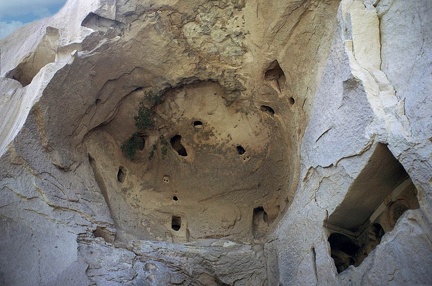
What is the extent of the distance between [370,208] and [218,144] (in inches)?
85.8

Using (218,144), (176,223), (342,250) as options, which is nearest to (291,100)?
(218,144)

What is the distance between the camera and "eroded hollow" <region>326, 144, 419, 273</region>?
4402 mm

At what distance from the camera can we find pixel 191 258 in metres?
5.53

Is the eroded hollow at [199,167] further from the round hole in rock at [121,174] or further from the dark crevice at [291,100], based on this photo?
the dark crevice at [291,100]

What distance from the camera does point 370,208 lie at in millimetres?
4781

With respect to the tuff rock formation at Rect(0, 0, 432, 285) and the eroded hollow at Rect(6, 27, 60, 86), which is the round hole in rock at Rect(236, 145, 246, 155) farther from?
the eroded hollow at Rect(6, 27, 60, 86)

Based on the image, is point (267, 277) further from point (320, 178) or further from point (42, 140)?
point (42, 140)

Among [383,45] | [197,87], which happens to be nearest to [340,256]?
[383,45]

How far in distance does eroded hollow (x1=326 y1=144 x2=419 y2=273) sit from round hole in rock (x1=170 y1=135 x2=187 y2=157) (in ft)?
7.23

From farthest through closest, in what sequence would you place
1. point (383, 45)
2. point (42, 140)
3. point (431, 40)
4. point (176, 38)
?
point (176, 38) < point (42, 140) < point (383, 45) < point (431, 40)

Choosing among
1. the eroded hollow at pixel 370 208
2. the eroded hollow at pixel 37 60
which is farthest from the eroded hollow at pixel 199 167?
the eroded hollow at pixel 370 208

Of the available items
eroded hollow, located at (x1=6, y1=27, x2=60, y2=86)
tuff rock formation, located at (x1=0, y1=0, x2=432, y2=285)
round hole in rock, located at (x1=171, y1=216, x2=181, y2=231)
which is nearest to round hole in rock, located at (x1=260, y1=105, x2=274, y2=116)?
tuff rock formation, located at (x1=0, y1=0, x2=432, y2=285)

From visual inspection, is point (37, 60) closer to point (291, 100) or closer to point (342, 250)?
point (291, 100)

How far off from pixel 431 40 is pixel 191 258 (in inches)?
120
